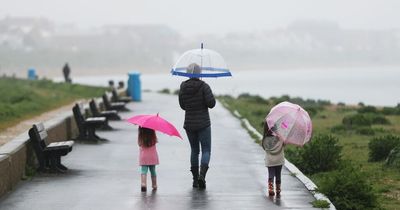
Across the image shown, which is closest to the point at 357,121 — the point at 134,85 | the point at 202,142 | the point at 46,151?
the point at 134,85

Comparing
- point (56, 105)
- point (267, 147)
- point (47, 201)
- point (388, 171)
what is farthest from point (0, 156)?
point (56, 105)

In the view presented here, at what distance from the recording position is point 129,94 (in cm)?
4138

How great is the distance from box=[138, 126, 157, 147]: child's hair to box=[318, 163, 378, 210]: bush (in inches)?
100

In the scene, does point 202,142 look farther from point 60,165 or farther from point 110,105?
point 110,105

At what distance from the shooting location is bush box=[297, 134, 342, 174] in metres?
15.4

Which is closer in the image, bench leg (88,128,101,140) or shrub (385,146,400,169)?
shrub (385,146,400,169)

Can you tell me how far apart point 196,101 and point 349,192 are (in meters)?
2.54

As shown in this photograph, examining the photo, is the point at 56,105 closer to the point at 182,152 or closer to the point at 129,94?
the point at 129,94

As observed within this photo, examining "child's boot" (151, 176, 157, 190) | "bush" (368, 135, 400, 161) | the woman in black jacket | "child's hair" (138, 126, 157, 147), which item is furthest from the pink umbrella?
"bush" (368, 135, 400, 161)

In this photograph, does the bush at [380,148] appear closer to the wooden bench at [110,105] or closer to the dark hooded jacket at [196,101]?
the dark hooded jacket at [196,101]

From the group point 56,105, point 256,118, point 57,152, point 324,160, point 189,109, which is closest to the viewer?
point 189,109

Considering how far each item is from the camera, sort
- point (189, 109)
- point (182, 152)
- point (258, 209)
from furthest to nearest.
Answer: point (182, 152) → point (189, 109) → point (258, 209)

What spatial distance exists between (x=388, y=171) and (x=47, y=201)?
23.5ft

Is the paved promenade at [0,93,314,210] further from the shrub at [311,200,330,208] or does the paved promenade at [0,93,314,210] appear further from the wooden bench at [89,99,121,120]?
the wooden bench at [89,99,121,120]
